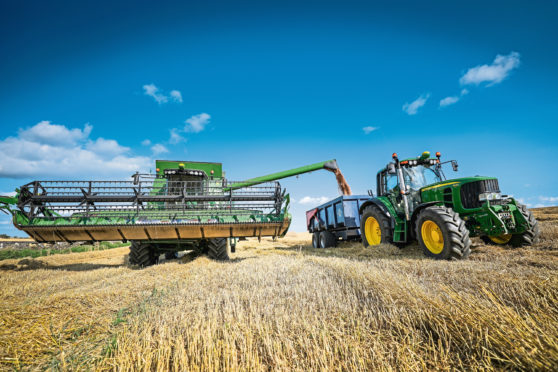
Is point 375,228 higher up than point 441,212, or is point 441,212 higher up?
point 441,212

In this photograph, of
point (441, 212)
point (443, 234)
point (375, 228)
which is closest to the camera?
point (443, 234)

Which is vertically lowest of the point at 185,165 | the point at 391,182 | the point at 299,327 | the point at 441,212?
the point at 299,327

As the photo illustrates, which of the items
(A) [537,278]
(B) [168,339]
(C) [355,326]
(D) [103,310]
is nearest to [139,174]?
(D) [103,310]

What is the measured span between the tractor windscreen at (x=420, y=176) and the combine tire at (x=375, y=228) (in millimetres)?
1028

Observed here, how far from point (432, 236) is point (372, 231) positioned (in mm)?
2152

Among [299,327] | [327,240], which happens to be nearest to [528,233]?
[327,240]

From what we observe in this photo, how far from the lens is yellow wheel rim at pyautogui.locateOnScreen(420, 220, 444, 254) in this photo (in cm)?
529

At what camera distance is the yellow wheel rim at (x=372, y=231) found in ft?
23.9

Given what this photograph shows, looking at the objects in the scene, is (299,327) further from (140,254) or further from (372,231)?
(372,231)

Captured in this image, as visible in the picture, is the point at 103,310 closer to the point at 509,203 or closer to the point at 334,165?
the point at 509,203

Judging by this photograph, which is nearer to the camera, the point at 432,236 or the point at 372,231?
the point at 432,236

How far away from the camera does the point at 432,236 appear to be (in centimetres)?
552

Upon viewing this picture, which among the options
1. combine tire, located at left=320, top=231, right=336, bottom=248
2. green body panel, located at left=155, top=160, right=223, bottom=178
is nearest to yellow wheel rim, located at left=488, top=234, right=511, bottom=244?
combine tire, located at left=320, top=231, right=336, bottom=248

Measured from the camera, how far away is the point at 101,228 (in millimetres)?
5664
